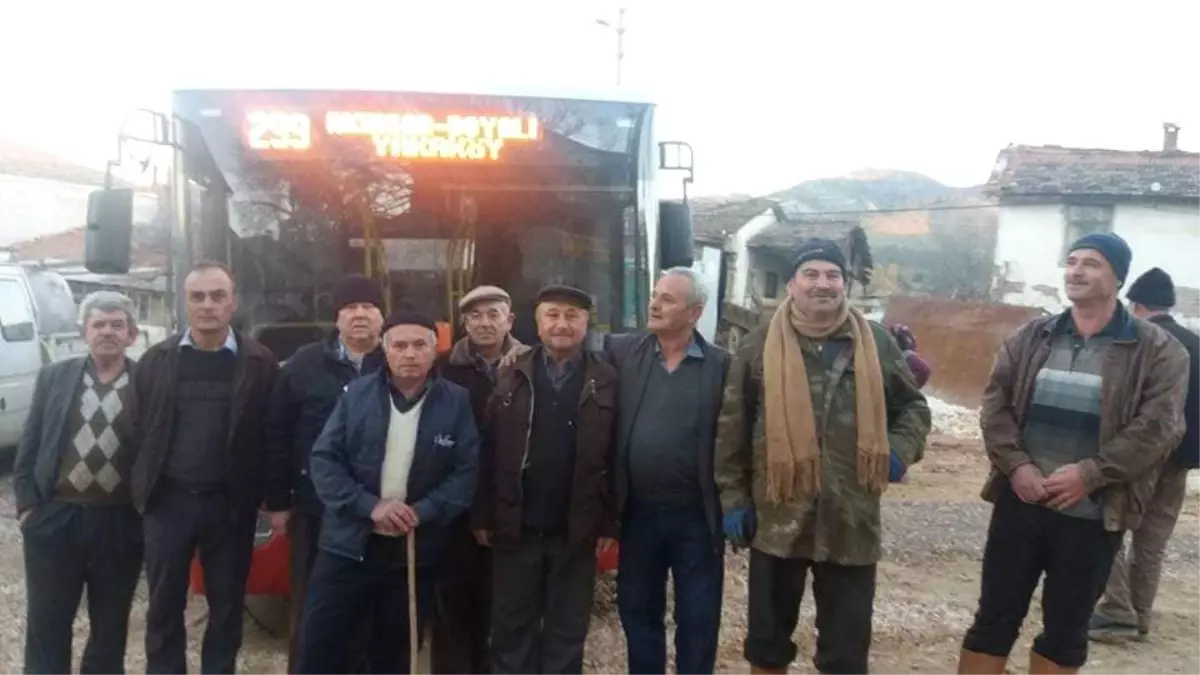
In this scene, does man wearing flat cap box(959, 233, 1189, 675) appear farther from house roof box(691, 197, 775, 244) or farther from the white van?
house roof box(691, 197, 775, 244)

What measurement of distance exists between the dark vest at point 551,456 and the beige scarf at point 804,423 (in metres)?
0.76

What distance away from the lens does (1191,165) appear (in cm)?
2330

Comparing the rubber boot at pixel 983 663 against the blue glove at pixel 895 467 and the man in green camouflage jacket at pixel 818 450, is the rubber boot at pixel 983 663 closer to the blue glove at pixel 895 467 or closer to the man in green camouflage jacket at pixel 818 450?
the man in green camouflage jacket at pixel 818 450

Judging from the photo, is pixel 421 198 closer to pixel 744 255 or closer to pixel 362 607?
pixel 362 607

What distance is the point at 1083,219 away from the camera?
74.5ft

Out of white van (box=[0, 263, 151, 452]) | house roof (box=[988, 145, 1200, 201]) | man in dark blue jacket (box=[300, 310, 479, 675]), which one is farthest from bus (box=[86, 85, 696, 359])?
house roof (box=[988, 145, 1200, 201])

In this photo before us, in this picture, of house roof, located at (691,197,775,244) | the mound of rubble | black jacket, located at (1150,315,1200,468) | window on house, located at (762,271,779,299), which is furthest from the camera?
window on house, located at (762,271,779,299)

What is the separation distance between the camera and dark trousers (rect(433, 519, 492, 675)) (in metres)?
4.27

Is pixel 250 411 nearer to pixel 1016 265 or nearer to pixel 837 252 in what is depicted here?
pixel 837 252

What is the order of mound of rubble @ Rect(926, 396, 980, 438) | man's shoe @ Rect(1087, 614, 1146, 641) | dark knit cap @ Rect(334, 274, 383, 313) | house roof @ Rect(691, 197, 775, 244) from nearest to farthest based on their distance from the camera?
dark knit cap @ Rect(334, 274, 383, 313), man's shoe @ Rect(1087, 614, 1146, 641), mound of rubble @ Rect(926, 396, 980, 438), house roof @ Rect(691, 197, 775, 244)

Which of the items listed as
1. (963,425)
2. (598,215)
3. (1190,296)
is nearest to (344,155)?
(598,215)

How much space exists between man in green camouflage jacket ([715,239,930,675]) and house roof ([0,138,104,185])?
90.8 ft

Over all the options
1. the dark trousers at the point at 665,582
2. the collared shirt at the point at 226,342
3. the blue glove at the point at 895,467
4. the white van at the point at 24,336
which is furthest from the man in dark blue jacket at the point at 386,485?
the white van at the point at 24,336

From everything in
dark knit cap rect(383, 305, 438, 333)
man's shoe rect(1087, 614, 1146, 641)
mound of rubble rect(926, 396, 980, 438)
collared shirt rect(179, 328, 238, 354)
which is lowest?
mound of rubble rect(926, 396, 980, 438)
